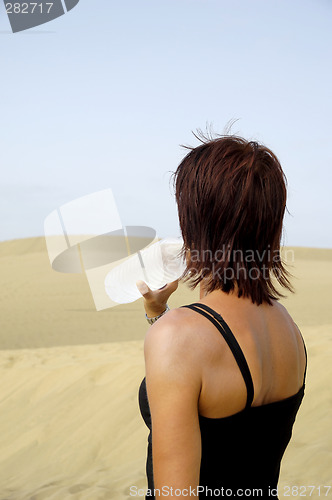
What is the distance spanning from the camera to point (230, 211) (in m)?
1.33

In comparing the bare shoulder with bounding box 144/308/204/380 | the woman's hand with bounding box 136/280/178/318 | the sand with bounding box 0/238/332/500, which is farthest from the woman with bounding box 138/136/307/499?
the sand with bounding box 0/238/332/500

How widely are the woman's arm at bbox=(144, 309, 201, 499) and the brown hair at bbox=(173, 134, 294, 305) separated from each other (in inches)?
9.2

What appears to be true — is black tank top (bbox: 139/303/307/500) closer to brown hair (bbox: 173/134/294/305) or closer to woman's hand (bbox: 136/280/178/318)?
brown hair (bbox: 173/134/294/305)

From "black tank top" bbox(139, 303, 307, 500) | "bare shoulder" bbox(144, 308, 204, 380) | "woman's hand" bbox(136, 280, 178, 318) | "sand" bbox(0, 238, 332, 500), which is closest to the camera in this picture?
"bare shoulder" bbox(144, 308, 204, 380)

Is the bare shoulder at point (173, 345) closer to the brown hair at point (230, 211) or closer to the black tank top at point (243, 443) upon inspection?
the black tank top at point (243, 443)

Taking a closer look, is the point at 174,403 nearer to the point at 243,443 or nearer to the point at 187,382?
the point at 187,382

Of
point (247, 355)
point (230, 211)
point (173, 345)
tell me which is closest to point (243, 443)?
point (247, 355)

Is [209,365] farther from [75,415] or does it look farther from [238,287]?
[75,415]

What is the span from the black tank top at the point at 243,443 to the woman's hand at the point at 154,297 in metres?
0.63

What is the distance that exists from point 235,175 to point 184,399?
1.87 ft

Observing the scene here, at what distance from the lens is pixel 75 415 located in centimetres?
607

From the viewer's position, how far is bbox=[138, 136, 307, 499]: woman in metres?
1.20

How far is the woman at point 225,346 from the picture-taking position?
1.20 metres

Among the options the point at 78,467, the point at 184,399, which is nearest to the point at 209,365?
the point at 184,399
